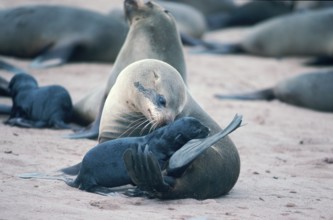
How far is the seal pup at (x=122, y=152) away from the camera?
4465mm

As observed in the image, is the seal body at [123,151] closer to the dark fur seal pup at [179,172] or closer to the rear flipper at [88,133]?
the dark fur seal pup at [179,172]

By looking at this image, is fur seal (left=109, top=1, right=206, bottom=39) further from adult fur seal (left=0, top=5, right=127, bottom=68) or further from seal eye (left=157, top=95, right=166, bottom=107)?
seal eye (left=157, top=95, right=166, bottom=107)

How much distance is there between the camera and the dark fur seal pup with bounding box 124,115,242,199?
422 cm

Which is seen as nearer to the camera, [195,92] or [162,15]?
[162,15]

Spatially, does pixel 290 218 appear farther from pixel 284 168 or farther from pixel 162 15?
pixel 162 15

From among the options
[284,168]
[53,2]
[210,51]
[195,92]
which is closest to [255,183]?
[284,168]

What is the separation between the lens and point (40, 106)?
22.4 feet

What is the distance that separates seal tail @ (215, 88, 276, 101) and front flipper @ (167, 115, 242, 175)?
14.7 feet

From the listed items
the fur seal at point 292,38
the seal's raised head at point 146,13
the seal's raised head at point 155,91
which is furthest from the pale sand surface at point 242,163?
the fur seal at point 292,38

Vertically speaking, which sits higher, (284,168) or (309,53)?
(284,168)

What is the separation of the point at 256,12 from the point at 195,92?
648cm

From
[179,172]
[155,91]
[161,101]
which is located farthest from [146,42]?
[179,172]

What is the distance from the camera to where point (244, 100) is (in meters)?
8.98

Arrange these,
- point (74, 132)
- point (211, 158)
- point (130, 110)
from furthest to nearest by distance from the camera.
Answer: point (74, 132), point (130, 110), point (211, 158)
